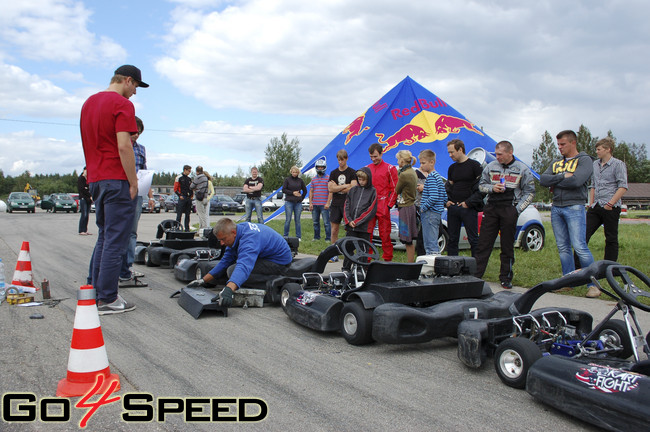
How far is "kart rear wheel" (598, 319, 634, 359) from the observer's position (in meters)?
3.37

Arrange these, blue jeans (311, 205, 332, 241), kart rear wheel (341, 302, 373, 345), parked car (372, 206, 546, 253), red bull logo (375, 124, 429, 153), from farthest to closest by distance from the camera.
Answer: red bull logo (375, 124, 429, 153)
blue jeans (311, 205, 332, 241)
parked car (372, 206, 546, 253)
kart rear wheel (341, 302, 373, 345)

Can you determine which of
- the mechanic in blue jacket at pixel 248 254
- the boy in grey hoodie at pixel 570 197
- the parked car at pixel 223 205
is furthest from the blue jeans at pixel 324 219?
the parked car at pixel 223 205

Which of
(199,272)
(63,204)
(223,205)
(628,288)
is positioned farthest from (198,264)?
(223,205)

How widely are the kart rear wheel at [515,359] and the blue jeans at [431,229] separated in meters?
4.11

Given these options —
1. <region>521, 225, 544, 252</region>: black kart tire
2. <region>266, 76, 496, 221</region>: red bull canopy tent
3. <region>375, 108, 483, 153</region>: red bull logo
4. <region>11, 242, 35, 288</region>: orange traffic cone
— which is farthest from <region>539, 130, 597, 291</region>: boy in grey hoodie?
<region>375, 108, 483, 153</region>: red bull logo

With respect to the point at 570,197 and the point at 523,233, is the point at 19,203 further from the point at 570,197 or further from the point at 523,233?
the point at 570,197

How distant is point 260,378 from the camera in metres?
3.25

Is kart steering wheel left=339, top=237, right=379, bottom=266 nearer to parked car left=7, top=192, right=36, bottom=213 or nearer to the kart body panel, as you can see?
the kart body panel

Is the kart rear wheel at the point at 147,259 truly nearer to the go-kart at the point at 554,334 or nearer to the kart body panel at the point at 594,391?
the go-kart at the point at 554,334

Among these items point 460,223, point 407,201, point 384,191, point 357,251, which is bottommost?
point 357,251

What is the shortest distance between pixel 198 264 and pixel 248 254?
63.3 inches

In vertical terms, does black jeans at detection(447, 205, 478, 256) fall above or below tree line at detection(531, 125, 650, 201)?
below

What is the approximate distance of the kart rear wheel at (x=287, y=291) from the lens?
4898 mm

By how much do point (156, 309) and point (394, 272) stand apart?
2.61 m
